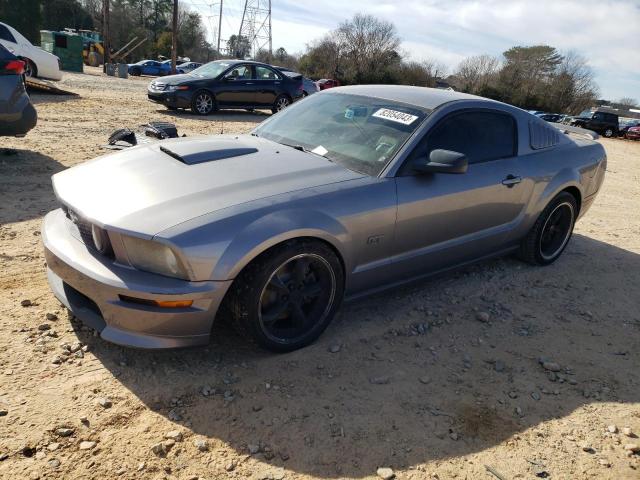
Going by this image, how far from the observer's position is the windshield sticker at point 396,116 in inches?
137

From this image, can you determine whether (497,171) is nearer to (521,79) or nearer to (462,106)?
(462,106)

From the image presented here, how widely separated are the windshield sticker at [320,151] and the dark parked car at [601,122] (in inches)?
1162

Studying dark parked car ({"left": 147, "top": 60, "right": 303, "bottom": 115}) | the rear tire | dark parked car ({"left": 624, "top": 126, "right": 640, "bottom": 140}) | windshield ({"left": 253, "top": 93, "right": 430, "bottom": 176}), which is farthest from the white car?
dark parked car ({"left": 624, "top": 126, "right": 640, "bottom": 140})

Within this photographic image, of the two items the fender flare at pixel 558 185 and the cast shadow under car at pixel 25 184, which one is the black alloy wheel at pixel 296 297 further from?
the cast shadow under car at pixel 25 184

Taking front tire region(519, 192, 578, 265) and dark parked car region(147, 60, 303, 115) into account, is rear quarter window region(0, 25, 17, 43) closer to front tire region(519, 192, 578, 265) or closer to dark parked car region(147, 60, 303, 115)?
dark parked car region(147, 60, 303, 115)

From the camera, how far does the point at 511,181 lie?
3.93 metres

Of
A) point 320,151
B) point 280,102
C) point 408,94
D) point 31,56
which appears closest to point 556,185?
point 408,94

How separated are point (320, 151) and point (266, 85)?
448 inches

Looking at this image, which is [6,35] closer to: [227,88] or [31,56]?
[31,56]

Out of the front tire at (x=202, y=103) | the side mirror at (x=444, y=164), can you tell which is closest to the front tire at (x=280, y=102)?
the front tire at (x=202, y=103)

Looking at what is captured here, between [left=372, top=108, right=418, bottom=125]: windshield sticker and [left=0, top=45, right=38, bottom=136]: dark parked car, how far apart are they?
4950mm

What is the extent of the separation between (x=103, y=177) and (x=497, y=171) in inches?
110

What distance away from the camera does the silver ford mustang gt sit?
2.48 meters

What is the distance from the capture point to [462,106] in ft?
12.3
